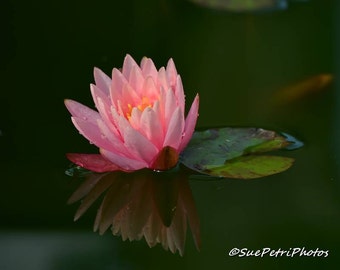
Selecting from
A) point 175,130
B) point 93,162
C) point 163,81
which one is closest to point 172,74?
point 163,81

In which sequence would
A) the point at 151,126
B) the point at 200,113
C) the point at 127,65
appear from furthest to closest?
the point at 200,113
the point at 127,65
the point at 151,126

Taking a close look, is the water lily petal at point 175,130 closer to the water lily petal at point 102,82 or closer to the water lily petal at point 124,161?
the water lily petal at point 124,161

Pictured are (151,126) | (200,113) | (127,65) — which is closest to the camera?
(151,126)

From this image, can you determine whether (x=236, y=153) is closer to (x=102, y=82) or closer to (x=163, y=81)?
(x=163, y=81)

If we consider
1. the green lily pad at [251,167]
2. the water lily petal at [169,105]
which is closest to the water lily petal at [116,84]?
the water lily petal at [169,105]

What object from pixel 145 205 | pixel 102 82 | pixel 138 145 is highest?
pixel 102 82

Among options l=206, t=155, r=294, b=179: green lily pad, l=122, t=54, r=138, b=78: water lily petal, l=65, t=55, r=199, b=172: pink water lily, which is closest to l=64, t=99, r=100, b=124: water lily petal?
l=65, t=55, r=199, b=172: pink water lily

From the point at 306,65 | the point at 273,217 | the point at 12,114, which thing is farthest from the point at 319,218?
the point at 12,114

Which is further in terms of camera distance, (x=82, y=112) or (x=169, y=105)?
(x=82, y=112)
